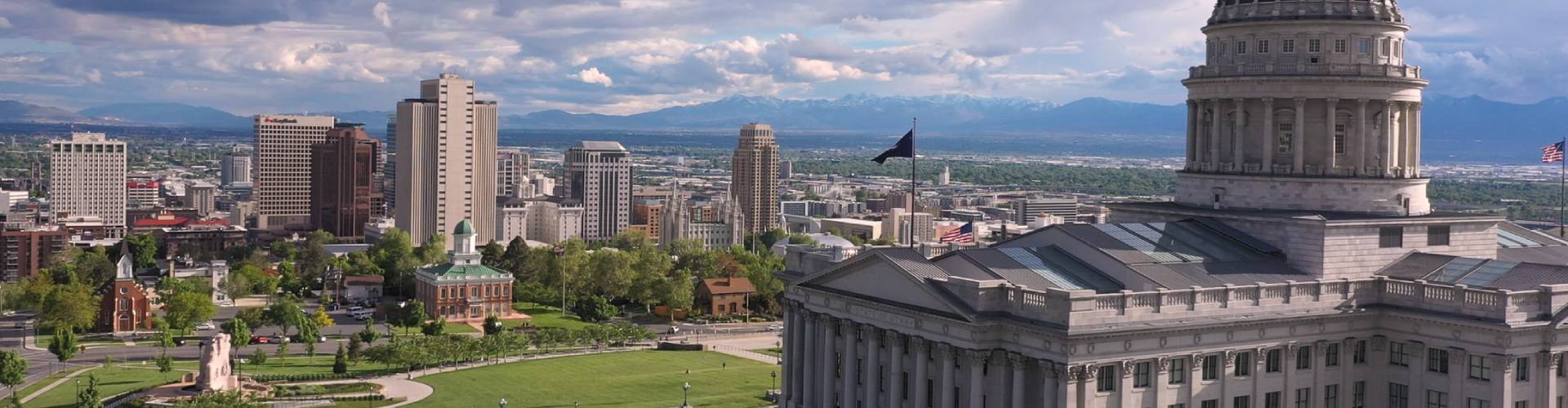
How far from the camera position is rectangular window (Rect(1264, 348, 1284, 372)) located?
236 feet

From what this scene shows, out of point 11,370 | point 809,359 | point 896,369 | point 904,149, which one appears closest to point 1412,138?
point 904,149

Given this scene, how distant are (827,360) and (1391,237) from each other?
26.8 meters

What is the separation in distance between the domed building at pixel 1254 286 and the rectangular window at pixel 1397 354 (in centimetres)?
8

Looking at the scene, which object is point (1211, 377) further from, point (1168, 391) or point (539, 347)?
point (539, 347)

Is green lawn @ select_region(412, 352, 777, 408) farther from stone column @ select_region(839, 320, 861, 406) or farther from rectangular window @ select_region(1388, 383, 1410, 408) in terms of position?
rectangular window @ select_region(1388, 383, 1410, 408)

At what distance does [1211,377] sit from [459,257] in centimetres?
12125

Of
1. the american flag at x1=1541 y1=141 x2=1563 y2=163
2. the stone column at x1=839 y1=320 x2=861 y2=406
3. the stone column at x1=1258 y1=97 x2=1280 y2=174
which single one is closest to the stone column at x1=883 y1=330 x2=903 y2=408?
the stone column at x1=839 y1=320 x2=861 y2=406

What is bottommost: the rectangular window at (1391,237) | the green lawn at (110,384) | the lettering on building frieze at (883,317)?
the green lawn at (110,384)

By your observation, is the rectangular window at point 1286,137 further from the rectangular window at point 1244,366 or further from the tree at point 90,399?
the tree at point 90,399

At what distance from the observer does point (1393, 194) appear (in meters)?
80.9

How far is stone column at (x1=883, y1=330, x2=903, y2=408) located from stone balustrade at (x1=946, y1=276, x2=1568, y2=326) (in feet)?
15.6

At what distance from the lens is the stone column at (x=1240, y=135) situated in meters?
81.9

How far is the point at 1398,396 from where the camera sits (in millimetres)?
74750

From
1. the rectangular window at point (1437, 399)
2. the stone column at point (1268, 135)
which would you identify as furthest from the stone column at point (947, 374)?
the stone column at point (1268, 135)
